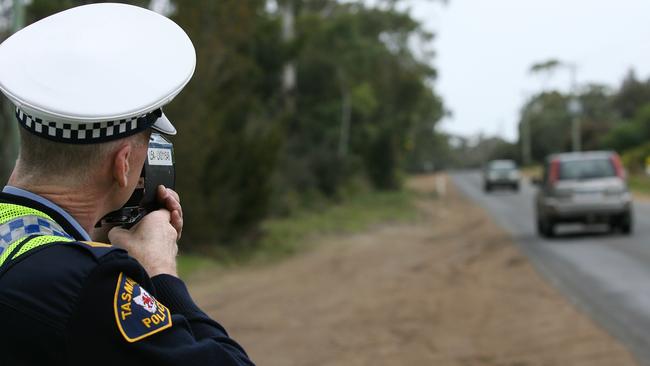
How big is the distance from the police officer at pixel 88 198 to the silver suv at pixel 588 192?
57.2 ft

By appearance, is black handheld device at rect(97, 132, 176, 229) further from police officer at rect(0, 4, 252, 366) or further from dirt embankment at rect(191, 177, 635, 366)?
dirt embankment at rect(191, 177, 635, 366)

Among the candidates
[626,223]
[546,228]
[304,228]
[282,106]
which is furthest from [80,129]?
[282,106]

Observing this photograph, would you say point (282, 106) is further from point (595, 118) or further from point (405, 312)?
point (595, 118)

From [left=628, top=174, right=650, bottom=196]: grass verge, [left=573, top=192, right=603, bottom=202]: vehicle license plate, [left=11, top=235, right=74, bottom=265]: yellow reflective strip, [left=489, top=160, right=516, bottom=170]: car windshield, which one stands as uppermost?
[left=11, top=235, right=74, bottom=265]: yellow reflective strip

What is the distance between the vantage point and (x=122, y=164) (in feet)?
5.81

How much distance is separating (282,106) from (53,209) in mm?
30971

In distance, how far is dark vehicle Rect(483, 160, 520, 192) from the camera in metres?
50.4

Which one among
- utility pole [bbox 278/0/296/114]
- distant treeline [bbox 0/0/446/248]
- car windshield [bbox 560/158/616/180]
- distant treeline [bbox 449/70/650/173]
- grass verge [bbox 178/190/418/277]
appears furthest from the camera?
distant treeline [bbox 449/70/650/173]

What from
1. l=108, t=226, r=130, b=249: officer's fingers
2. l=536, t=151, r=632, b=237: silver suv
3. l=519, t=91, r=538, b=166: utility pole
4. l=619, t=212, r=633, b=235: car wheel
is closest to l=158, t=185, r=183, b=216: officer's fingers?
l=108, t=226, r=130, b=249: officer's fingers

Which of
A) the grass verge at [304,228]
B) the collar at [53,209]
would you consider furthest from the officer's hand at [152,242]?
the grass verge at [304,228]

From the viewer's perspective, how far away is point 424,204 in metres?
42.0

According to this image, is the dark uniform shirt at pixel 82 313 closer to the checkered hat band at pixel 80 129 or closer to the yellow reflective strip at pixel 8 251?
the yellow reflective strip at pixel 8 251

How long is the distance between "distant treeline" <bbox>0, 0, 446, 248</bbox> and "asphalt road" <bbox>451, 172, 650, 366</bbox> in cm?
565

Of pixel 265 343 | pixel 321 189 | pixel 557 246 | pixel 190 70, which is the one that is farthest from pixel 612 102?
pixel 190 70
